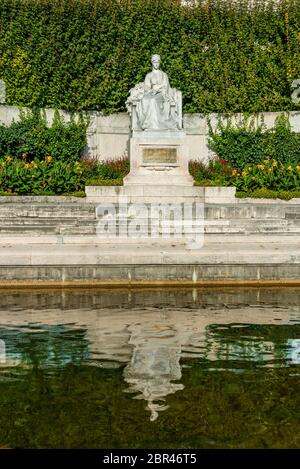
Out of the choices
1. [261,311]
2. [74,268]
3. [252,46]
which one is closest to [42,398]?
[261,311]

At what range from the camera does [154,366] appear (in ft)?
23.7

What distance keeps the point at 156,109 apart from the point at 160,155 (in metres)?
1.17

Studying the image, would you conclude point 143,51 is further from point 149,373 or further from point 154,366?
point 149,373

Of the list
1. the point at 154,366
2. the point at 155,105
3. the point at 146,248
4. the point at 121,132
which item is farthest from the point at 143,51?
the point at 154,366

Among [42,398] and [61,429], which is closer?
[61,429]

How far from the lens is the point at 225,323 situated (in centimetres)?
927

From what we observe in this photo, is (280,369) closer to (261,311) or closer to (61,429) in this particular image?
(61,429)

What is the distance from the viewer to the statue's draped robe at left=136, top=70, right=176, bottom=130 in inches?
797

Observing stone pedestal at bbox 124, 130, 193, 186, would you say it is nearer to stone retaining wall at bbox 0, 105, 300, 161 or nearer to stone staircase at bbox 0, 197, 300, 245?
stone retaining wall at bbox 0, 105, 300, 161

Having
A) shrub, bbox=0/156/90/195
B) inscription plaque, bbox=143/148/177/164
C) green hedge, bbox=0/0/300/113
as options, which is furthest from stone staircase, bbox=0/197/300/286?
green hedge, bbox=0/0/300/113

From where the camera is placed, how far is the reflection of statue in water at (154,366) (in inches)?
249

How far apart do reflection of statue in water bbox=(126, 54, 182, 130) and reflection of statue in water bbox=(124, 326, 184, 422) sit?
38.9 feet
